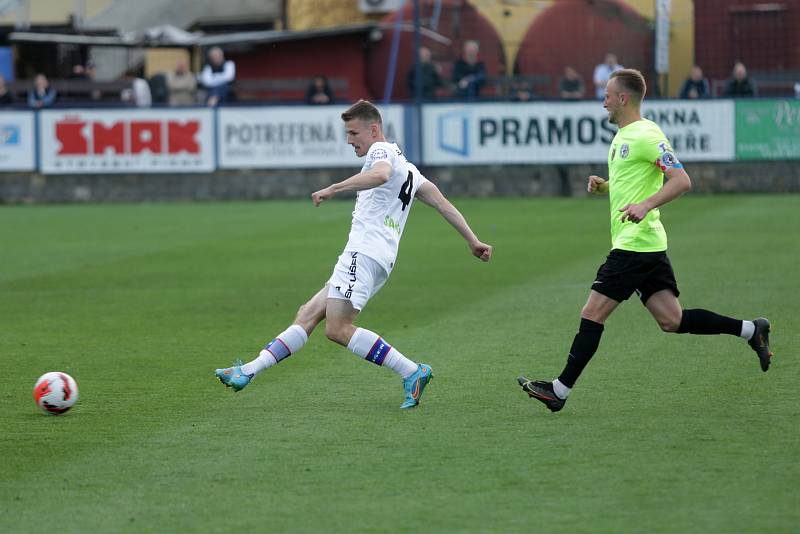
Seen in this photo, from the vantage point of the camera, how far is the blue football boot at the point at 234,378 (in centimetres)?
814

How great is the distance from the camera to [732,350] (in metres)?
9.91

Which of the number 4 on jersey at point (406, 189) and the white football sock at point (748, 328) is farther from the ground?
the number 4 on jersey at point (406, 189)

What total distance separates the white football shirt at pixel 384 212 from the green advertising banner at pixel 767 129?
19.5 meters

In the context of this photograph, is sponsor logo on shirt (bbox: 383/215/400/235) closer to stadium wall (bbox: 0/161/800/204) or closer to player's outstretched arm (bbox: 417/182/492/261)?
player's outstretched arm (bbox: 417/182/492/261)

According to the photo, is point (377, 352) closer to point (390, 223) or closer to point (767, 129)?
point (390, 223)

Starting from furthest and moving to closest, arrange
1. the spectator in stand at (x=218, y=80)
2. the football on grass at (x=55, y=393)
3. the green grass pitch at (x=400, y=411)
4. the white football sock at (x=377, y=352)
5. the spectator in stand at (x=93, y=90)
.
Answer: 1. the spectator in stand at (x=93, y=90)
2. the spectator in stand at (x=218, y=80)
3. the white football sock at (x=377, y=352)
4. the football on grass at (x=55, y=393)
5. the green grass pitch at (x=400, y=411)

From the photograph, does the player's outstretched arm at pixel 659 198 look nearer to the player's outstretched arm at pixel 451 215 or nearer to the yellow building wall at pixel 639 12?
the player's outstretched arm at pixel 451 215

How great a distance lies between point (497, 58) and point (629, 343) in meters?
20.0

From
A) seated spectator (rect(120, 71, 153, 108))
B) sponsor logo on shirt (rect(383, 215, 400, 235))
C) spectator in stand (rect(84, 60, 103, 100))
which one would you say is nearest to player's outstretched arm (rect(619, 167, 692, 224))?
sponsor logo on shirt (rect(383, 215, 400, 235))

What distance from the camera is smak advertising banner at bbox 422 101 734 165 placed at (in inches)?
1046

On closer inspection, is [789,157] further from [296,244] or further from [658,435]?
[658,435]

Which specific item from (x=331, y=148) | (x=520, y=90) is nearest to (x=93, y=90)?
(x=331, y=148)

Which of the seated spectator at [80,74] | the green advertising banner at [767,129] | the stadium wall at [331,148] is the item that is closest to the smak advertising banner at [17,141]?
the stadium wall at [331,148]

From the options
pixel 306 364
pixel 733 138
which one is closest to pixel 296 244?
pixel 306 364
